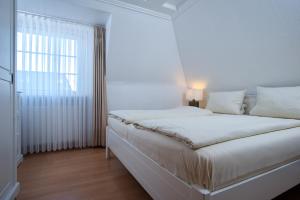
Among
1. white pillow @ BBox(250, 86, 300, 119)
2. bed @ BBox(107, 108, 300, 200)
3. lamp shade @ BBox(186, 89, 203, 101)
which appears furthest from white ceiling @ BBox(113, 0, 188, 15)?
bed @ BBox(107, 108, 300, 200)

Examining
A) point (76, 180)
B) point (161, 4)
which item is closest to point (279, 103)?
point (161, 4)

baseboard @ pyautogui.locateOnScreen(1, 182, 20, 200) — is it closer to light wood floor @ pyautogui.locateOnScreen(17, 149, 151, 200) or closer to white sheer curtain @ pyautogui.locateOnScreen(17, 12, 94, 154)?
light wood floor @ pyautogui.locateOnScreen(17, 149, 151, 200)

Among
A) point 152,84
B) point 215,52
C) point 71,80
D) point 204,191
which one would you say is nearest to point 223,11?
point 215,52

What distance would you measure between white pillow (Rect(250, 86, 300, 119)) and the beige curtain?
2.36 metres

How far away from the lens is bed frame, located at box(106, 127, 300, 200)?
0.85m

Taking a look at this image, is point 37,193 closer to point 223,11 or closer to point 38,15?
point 38,15

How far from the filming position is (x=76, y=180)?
1829 millimetres

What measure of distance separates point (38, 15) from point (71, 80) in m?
1.08

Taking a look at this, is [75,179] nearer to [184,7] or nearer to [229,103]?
[229,103]

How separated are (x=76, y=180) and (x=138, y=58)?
2.14m

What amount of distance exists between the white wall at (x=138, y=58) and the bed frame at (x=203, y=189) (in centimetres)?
185

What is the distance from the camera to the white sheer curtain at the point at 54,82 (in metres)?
2.57

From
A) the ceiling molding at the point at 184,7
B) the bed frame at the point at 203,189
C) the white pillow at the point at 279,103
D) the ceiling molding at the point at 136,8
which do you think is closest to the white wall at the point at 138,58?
the ceiling molding at the point at 136,8

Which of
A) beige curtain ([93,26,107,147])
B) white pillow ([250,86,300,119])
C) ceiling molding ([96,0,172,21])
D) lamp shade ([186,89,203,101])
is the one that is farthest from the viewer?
lamp shade ([186,89,203,101])
